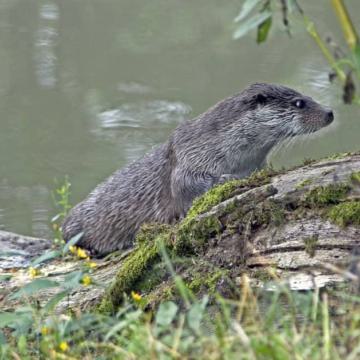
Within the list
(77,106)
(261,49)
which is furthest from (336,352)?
(261,49)

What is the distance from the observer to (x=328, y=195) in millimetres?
5016

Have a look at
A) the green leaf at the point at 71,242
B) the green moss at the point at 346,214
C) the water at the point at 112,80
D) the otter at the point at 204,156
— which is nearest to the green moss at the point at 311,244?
the green moss at the point at 346,214

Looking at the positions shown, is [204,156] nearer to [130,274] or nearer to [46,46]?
[130,274]

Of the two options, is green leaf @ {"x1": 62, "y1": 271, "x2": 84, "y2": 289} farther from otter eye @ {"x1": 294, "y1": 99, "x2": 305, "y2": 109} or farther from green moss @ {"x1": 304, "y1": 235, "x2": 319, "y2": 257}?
otter eye @ {"x1": 294, "y1": 99, "x2": 305, "y2": 109}

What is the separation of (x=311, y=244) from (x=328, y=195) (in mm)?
275

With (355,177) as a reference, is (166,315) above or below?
below

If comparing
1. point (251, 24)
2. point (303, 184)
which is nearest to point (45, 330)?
point (251, 24)

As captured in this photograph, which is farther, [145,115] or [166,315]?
[145,115]

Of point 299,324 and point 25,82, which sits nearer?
point 299,324

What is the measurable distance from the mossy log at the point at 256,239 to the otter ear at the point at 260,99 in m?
1.69

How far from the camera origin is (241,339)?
331 centimetres

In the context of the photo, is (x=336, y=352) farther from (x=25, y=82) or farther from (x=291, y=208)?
(x=25, y=82)

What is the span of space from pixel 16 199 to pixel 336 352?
24.4ft

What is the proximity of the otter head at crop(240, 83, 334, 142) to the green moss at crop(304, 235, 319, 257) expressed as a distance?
2.34 m
